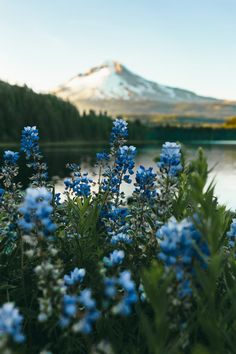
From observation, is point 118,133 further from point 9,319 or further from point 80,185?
point 9,319

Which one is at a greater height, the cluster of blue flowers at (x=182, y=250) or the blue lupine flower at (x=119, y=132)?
the cluster of blue flowers at (x=182, y=250)

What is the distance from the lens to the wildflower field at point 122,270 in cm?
242

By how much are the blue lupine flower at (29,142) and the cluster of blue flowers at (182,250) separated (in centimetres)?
356

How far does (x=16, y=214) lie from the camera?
446 cm

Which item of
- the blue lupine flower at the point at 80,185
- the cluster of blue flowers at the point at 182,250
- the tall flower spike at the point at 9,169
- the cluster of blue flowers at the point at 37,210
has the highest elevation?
the cluster of blue flowers at the point at 37,210

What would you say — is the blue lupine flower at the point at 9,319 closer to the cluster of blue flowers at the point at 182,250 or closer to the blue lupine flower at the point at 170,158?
the cluster of blue flowers at the point at 182,250

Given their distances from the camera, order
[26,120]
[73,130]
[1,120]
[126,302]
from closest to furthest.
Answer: [126,302], [1,120], [26,120], [73,130]

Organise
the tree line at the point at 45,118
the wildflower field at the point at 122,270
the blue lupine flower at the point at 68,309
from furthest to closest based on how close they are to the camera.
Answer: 1. the tree line at the point at 45,118
2. the wildflower field at the point at 122,270
3. the blue lupine flower at the point at 68,309

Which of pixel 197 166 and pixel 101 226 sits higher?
pixel 197 166

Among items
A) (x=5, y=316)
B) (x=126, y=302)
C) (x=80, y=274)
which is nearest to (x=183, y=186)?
(x=80, y=274)

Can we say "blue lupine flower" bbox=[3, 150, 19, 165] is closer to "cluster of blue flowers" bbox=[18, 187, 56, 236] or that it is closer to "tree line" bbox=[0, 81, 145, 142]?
"cluster of blue flowers" bbox=[18, 187, 56, 236]

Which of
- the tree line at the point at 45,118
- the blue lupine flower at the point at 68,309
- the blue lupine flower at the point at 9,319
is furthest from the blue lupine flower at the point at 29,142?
the tree line at the point at 45,118

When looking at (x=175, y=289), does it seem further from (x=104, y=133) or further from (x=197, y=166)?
(x=104, y=133)

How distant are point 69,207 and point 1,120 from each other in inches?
4024
